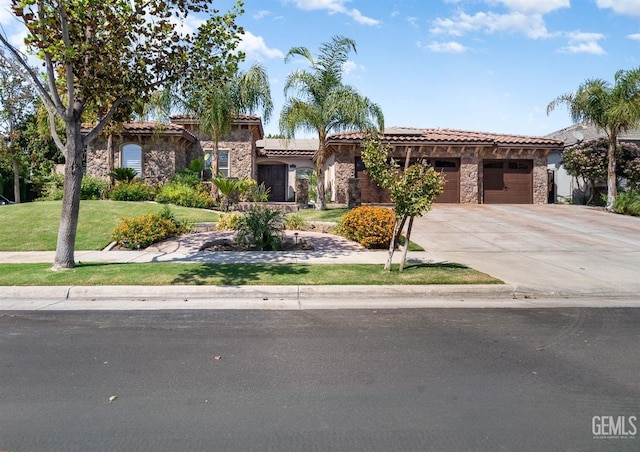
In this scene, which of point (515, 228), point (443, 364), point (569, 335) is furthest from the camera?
point (515, 228)

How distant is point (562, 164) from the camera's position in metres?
25.5

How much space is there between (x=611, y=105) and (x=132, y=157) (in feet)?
75.2

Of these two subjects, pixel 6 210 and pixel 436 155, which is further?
pixel 436 155

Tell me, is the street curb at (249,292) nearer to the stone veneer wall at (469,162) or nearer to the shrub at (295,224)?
the shrub at (295,224)

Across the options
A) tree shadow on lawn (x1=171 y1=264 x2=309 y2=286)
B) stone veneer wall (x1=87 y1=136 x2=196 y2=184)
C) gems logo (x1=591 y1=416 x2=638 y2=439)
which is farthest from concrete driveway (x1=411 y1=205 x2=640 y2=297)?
stone veneer wall (x1=87 y1=136 x2=196 y2=184)

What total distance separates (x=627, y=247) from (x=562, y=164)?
14331mm

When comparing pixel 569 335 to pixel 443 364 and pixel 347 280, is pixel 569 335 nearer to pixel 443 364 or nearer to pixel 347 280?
pixel 443 364

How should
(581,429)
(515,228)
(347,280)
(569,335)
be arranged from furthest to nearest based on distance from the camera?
(515,228)
(347,280)
(569,335)
(581,429)

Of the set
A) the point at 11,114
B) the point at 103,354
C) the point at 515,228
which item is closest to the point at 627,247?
the point at 515,228

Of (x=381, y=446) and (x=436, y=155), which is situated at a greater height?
(x=436, y=155)

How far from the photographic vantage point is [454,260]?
35.2ft

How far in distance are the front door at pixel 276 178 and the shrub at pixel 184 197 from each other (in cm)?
883

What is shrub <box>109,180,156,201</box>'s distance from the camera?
808 inches

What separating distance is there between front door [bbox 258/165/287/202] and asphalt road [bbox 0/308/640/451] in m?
23.4
